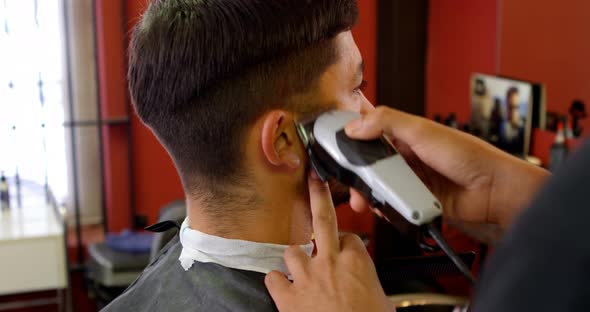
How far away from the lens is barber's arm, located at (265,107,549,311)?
0.96 m

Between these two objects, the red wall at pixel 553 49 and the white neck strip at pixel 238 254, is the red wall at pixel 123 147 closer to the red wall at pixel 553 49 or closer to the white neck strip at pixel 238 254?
the red wall at pixel 553 49

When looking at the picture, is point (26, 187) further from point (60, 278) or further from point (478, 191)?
point (478, 191)

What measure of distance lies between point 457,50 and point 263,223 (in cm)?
313

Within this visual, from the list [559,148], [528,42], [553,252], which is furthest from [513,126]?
[553,252]

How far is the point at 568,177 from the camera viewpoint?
29cm

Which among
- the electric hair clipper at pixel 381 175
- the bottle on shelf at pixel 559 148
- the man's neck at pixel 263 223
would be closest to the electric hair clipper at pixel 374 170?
the electric hair clipper at pixel 381 175

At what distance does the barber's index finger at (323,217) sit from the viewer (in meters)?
1.02

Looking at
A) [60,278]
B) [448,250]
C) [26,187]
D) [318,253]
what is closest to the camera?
[448,250]

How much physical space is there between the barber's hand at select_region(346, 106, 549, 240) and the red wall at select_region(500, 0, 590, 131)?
277cm

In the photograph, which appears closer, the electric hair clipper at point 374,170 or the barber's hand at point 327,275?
the electric hair clipper at point 374,170

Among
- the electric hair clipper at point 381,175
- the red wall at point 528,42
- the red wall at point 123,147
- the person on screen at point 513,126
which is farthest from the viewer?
the red wall at point 528,42

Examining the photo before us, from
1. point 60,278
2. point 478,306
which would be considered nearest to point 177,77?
point 478,306

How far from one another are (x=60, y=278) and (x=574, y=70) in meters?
2.68

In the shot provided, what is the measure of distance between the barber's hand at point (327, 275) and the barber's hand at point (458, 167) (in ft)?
0.26
